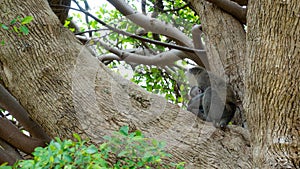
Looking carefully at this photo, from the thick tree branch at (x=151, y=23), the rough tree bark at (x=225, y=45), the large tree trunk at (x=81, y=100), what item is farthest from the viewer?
the thick tree branch at (x=151, y=23)

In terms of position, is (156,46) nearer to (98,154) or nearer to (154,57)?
(154,57)

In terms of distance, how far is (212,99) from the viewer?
355 centimetres

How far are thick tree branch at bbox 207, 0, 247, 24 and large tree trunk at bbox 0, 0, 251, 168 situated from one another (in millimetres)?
1190

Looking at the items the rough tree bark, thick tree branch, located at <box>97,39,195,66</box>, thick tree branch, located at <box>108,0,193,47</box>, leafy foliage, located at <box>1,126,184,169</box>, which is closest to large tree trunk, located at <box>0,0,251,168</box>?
leafy foliage, located at <box>1,126,184,169</box>

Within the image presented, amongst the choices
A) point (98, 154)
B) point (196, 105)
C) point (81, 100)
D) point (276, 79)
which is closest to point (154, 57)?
point (196, 105)

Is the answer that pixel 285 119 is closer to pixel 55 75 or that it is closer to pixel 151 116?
pixel 151 116

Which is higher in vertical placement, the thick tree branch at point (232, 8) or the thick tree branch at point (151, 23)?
the thick tree branch at point (232, 8)

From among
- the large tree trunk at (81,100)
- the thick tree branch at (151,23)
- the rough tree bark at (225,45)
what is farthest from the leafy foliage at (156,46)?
the large tree trunk at (81,100)

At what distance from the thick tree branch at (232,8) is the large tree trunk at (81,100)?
3.91 feet

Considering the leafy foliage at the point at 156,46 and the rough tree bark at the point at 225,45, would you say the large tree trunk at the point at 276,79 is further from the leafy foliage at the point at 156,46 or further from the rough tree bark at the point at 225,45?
the leafy foliage at the point at 156,46

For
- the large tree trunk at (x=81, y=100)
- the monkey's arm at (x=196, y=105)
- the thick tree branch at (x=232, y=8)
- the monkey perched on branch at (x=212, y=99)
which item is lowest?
the monkey's arm at (x=196, y=105)

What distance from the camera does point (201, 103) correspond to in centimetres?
378

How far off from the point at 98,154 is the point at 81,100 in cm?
73

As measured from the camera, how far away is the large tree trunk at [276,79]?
2.23 m
